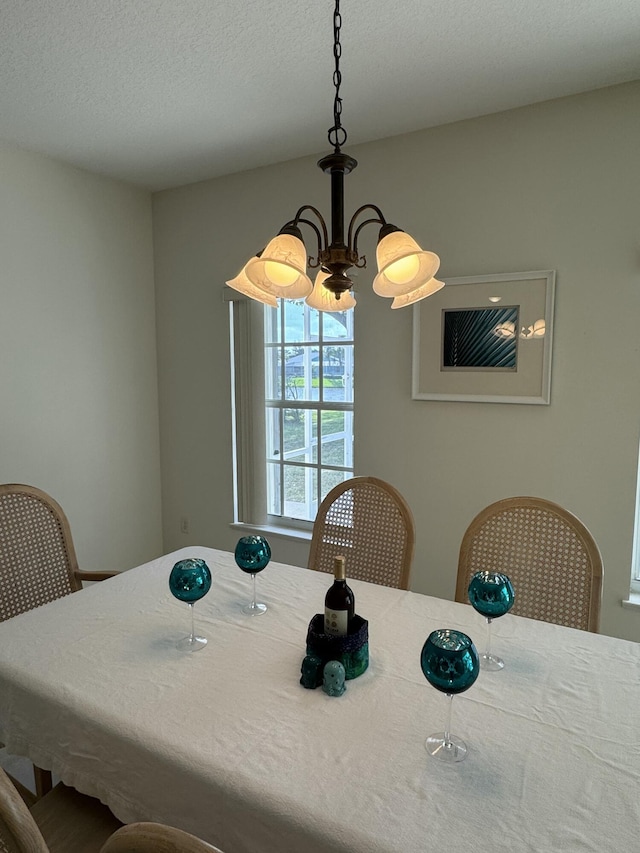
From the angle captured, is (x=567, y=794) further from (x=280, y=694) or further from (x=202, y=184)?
(x=202, y=184)

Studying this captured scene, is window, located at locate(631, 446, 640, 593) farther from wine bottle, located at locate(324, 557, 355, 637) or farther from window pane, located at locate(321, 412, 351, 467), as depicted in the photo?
wine bottle, located at locate(324, 557, 355, 637)

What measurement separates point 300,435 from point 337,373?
0.45 m

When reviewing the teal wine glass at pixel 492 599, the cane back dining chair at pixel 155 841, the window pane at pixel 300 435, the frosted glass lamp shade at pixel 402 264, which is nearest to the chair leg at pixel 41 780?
the cane back dining chair at pixel 155 841

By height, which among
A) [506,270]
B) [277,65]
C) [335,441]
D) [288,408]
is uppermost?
[277,65]

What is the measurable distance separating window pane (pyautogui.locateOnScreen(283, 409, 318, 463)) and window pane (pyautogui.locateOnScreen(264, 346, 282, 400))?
0.43 feet

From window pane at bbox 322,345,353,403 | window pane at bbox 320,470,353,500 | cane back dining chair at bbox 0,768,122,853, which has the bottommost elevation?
cane back dining chair at bbox 0,768,122,853

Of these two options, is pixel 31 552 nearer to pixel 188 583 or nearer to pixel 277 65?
pixel 188 583

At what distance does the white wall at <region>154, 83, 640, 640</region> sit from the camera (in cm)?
217

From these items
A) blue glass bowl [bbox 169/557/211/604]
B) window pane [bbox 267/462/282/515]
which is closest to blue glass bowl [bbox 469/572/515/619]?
blue glass bowl [bbox 169/557/211/604]

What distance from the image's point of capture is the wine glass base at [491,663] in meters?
1.23

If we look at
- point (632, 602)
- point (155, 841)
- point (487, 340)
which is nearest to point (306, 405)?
point (487, 340)

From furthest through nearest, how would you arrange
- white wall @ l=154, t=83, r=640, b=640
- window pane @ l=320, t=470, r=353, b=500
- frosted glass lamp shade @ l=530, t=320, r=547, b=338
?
window pane @ l=320, t=470, r=353, b=500 → frosted glass lamp shade @ l=530, t=320, r=547, b=338 → white wall @ l=154, t=83, r=640, b=640

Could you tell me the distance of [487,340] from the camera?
243 centimetres

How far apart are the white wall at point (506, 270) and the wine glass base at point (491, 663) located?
1.27 metres
